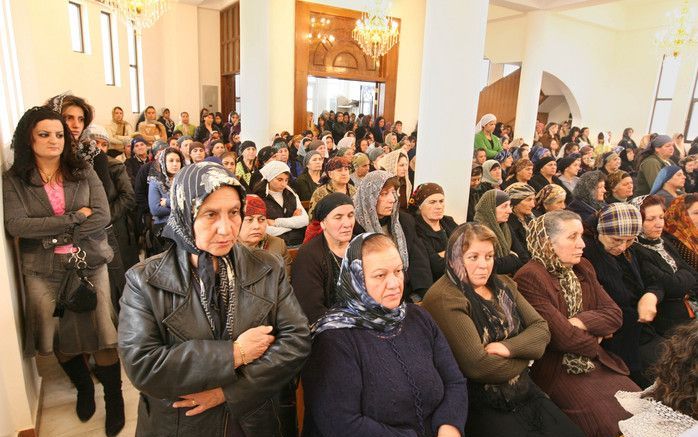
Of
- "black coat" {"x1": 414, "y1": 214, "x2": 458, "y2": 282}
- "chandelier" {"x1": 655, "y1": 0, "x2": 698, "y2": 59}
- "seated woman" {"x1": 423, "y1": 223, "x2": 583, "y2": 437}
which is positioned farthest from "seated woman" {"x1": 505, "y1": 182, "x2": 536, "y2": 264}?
"chandelier" {"x1": 655, "y1": 0, "x2": 698, "y2": 59}

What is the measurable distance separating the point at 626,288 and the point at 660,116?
1460 centimetres

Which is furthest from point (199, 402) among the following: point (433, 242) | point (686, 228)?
point (686, 228)

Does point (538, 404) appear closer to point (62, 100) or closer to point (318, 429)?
point (318, 429)

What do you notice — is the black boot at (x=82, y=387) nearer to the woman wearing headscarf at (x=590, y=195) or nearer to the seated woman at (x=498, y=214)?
the seated woman at (x=498, y=214)

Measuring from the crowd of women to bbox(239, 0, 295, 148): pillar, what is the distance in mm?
5257

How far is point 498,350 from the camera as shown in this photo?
79.9 inches

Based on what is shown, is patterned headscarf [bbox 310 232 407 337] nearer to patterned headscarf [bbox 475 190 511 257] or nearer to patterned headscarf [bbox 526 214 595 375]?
patterned headscarf [bbox 526 214 595 375]

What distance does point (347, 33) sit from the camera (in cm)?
1201

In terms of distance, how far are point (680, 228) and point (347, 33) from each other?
10471 mm

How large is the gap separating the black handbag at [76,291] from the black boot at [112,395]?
398mm

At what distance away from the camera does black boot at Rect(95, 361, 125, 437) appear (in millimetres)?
2493

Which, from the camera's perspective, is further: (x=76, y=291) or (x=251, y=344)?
(x=76, y=291)

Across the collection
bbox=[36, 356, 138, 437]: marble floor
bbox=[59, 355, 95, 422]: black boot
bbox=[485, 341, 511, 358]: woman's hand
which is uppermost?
bbox=[485, 341, 511, 358]: woman's hand

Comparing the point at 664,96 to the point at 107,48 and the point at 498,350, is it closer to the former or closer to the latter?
the point at 498,350
